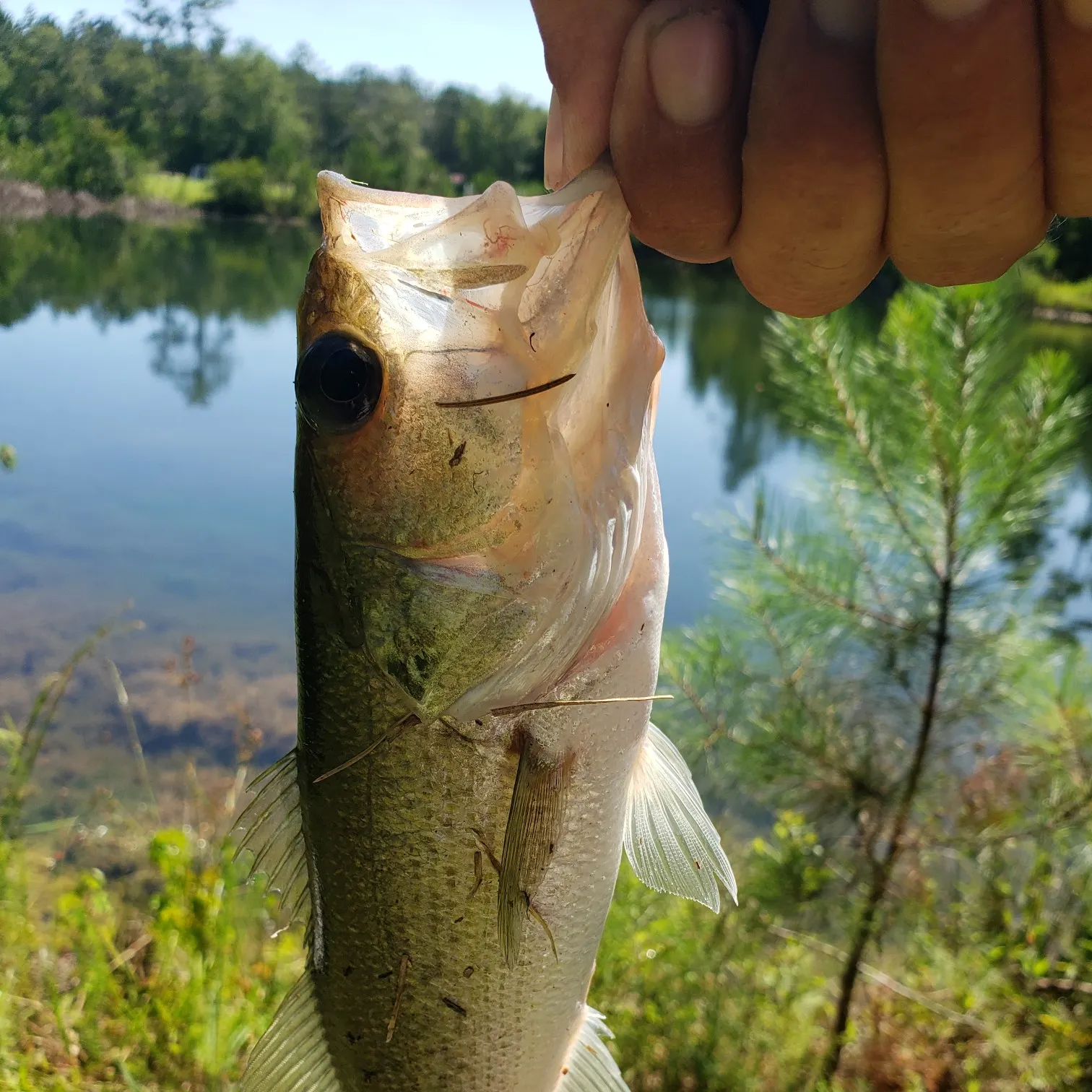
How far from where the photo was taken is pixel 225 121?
21.1m

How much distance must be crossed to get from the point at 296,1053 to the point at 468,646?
0.78 metres

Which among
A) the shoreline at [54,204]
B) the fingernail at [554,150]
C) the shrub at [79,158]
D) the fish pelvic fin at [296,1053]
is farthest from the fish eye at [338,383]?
the shoreline at [54,204]

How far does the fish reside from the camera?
1.11 meters

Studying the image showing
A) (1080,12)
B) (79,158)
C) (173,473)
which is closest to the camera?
(1080,12)

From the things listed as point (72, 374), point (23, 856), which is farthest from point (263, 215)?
point (23, 856)

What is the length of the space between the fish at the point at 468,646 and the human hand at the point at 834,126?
0.11m

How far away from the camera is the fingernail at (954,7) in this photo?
79 centimetres

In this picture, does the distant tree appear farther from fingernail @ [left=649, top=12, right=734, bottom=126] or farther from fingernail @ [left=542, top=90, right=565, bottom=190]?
fingernail @ [left=649, top=12, right=734, bottom=126]

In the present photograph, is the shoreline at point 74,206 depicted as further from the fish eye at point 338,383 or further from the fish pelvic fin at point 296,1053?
the fish pelvic fin at point 296,1053

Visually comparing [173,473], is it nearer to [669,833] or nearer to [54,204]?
[54,204]

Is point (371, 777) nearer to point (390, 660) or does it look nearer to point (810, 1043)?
point (390, 660)

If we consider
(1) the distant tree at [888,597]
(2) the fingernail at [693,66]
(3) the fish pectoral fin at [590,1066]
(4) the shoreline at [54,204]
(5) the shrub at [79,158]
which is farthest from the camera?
(4) the shoreline at [54,204]

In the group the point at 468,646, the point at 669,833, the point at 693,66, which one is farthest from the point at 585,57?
the point at 669,833

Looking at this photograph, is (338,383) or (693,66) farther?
(338,383)
